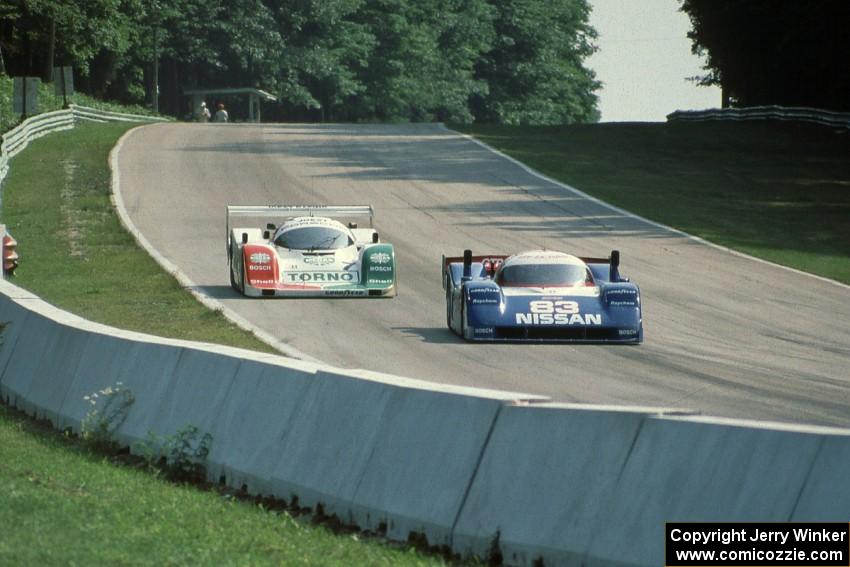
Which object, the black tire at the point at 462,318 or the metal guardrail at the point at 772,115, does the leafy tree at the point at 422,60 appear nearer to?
the metal guardrail at the point at 772,115

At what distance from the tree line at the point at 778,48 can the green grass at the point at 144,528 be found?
49.9 metres

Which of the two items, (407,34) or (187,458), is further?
(407,34)

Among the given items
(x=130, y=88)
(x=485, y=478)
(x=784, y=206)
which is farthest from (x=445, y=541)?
(x=130, y=88)

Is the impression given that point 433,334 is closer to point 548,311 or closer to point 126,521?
point 548,311

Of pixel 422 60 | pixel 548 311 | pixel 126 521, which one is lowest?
pixel 548 311

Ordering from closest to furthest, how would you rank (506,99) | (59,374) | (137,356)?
(137,356), (59,374), (506,99)

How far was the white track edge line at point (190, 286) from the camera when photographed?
19891mm

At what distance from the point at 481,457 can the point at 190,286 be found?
18867 mm

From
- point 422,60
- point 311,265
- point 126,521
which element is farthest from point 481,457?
point 422,60

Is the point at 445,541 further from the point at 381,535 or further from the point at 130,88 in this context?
the point at 130,88

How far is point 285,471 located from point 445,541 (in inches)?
74.2

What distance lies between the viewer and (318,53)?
335 ft

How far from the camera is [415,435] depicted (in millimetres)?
9039

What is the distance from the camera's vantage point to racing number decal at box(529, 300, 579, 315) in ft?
68.8
